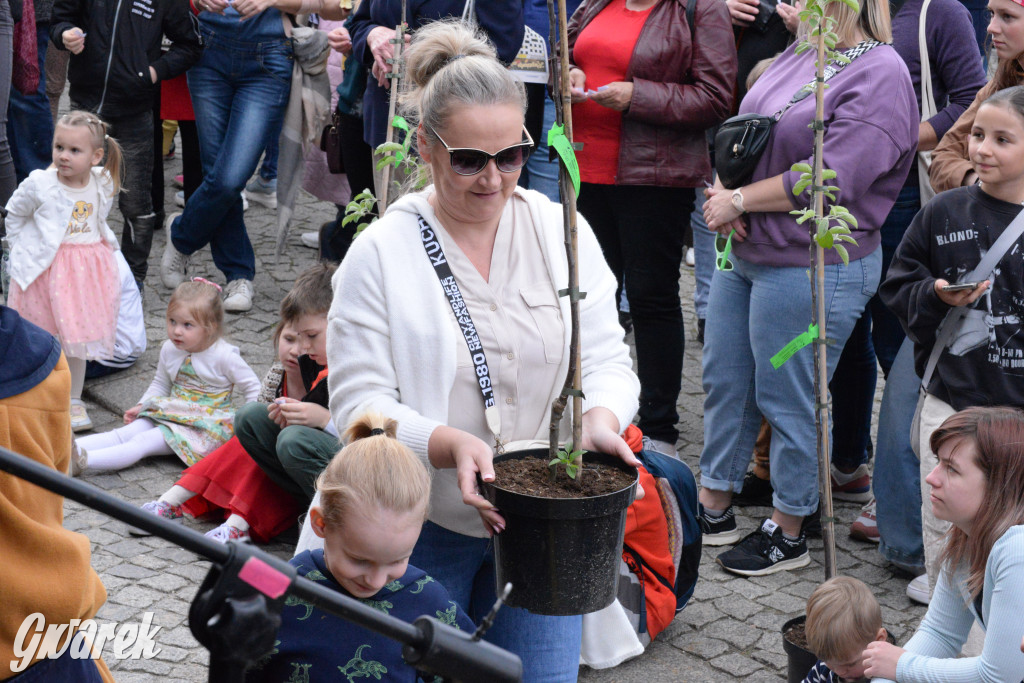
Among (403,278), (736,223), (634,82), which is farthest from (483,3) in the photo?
(403,278)

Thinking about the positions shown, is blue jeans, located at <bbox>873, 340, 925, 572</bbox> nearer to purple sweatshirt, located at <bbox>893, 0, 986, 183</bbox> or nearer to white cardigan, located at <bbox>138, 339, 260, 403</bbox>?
purple sweatshirt, located at <bbox>893, 0, 986, 183</bbox>

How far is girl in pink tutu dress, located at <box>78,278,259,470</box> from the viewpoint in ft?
17.1

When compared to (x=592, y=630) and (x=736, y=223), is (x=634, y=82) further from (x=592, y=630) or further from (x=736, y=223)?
(x=592, y=630)

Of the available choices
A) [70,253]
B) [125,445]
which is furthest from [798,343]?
[70,253]

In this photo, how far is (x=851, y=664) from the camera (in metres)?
3.33

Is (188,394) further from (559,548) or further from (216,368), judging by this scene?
(559,548)

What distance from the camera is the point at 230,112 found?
683 centimetres

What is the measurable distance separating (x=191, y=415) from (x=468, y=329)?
9.99ft

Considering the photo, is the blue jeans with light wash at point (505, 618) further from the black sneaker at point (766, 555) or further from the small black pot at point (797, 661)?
the black sneaker at point (766, 555)

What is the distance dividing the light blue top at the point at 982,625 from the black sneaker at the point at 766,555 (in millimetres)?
1400

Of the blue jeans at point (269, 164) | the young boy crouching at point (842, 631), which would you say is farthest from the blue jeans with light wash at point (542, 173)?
the blue jeans at point (269, 164)

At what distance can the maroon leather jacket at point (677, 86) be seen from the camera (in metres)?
4.81

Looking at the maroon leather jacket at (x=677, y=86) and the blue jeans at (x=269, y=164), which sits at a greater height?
the maroon leather jacket at (x=677, y=86)

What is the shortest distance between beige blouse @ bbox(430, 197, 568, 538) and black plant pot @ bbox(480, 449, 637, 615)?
0.88 feet
